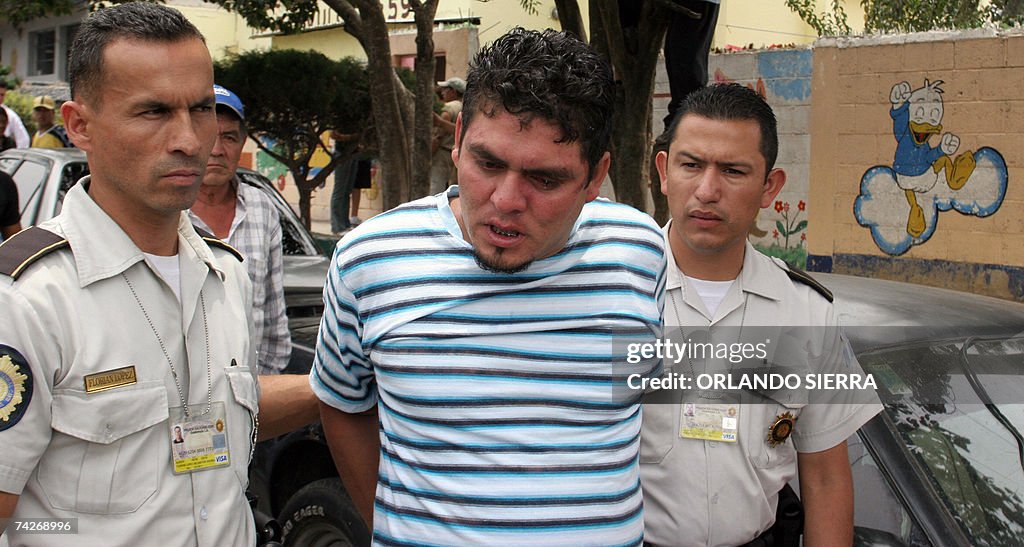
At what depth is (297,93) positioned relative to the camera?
1038cm

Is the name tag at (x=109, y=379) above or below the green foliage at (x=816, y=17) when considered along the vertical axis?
below

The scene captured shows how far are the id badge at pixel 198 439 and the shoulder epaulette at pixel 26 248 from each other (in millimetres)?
369

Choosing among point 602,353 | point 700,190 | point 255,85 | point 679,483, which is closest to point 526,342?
point 602,353

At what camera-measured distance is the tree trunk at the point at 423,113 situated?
287 inches

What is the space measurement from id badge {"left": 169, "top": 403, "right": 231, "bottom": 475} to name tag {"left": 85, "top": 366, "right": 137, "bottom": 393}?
0.38 feet

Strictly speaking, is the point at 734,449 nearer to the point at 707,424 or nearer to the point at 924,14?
the point at 707,424

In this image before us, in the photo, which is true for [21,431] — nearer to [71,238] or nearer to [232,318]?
[71,238]

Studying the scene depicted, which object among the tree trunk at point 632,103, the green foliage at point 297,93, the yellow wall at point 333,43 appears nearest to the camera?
the tree trunk at point 632,103

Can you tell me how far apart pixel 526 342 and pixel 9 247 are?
95 centimetres

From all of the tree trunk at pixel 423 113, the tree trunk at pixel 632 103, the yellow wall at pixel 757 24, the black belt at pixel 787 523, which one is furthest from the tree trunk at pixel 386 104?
the yellow wall at pixel 757 24

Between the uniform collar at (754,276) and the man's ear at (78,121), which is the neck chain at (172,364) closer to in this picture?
the man's ear at (78,121)

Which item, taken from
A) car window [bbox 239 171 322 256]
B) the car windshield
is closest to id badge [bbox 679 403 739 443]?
the car windshield

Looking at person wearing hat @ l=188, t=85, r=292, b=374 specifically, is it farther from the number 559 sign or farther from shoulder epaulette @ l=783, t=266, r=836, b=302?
the number 559 sign

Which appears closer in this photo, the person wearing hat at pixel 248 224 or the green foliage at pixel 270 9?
the person wearing hat at pixel 248 224
